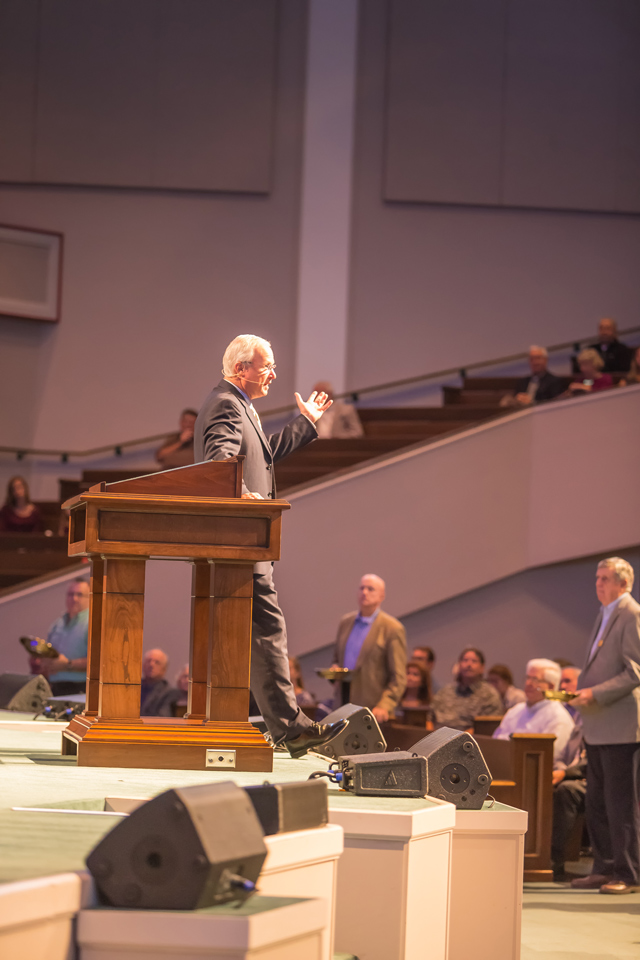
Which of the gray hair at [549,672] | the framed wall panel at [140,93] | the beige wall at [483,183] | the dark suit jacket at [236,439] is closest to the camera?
the dark suit jacket at [236,439]

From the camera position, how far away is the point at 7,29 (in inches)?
368

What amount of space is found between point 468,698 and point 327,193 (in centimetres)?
519

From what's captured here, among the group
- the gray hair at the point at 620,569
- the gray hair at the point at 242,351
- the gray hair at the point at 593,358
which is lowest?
the gray hair at the point at 620,569

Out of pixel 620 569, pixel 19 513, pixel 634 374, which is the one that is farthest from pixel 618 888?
pixel 19 513

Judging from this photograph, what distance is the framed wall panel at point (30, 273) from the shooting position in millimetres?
9125

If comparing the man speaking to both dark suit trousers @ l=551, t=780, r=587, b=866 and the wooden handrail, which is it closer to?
dark suit trousers @ l=551, t=780, r=587, b=866

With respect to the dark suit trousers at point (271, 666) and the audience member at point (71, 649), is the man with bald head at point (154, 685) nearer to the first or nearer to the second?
the audience member at point (71, 649)

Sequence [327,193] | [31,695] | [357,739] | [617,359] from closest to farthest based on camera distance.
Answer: [357,739] → [31,695] → [617,359] → [327,193]

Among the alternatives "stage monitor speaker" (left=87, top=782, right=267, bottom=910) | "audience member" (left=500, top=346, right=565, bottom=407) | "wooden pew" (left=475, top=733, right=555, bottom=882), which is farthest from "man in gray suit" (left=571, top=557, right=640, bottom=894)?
"audience member" (left=500, top=346, right=565, bottom=407)

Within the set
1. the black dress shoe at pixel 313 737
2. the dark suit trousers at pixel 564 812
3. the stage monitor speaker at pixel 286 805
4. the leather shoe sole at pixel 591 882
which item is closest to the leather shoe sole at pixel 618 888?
the leather shoe sole at pixel 591 882

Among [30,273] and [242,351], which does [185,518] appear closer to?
[242,351]

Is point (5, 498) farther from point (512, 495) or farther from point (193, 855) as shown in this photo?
point (193, 855)

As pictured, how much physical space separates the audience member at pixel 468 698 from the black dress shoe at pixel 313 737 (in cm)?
309

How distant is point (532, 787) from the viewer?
15.5ft
